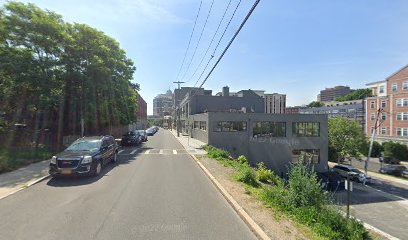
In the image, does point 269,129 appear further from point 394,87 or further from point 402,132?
point 394,87

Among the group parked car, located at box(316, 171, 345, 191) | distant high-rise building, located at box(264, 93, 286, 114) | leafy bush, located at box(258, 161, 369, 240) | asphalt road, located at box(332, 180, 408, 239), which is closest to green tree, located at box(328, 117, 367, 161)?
asphalt road, located at box(332, 180, 408, 239)

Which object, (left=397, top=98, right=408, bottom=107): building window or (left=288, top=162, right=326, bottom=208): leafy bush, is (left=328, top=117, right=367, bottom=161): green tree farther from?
(left=288, top=162, right=326, bottom=208): leafy bush

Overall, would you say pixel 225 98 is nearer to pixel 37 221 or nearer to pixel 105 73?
pixel 105 73

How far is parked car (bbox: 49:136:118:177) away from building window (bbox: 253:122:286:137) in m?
22.5

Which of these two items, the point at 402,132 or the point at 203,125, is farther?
the point at 402,132

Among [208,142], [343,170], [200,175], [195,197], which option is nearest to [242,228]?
[195,197]

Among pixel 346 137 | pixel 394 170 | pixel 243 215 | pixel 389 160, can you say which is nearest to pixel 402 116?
pixel 389 160

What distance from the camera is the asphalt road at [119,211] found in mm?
5680

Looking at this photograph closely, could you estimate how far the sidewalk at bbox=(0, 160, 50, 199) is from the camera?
9289 millimetres

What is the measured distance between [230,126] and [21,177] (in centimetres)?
2375

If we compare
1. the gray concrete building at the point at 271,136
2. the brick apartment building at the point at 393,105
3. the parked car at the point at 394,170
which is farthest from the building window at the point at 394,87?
the gray concrete building at the point at 271,136

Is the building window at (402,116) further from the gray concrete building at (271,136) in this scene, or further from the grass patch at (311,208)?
the grass patch at (311,208)

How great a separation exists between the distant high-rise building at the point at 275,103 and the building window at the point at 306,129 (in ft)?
124

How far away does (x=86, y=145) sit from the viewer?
12.5 meters
